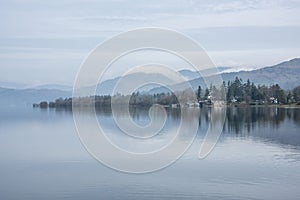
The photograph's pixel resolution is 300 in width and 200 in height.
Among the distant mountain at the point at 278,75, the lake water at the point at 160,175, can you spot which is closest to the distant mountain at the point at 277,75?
the distant mountain at the point at 278,75

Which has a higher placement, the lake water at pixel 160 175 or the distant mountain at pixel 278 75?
the distant mountain at pixel 278 75

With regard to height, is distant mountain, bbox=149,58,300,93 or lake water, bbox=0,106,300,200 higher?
distant mountain, bbox=149,58,300,93

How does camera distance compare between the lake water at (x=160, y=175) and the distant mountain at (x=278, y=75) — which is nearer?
the lake water at (x=160, y=175)

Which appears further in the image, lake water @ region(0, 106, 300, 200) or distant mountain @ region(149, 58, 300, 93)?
distant mountain @ region(149, 58, 300, 93)

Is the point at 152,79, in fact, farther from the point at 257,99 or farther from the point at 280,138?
the point at 257,99

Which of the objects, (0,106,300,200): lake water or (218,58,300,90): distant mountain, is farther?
(218,58,300,90): distant mountain

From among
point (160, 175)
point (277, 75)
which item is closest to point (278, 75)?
point (277, 75)

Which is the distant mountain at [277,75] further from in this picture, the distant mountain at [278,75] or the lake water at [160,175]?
the lake water at [160,175]

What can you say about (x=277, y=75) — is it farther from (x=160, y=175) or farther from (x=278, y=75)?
(x=160, y=175)

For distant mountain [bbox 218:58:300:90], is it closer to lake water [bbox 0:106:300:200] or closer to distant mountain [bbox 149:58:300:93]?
distant mountain [bbox 149:58:300:93]

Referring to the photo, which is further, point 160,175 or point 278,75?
point 278,75

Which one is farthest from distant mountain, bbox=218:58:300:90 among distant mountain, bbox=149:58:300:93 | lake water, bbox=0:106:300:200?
lake water, bbox=0:106:300:200

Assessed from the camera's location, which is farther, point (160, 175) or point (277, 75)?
point (277, 75)

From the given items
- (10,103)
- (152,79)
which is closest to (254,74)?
(10,103)
